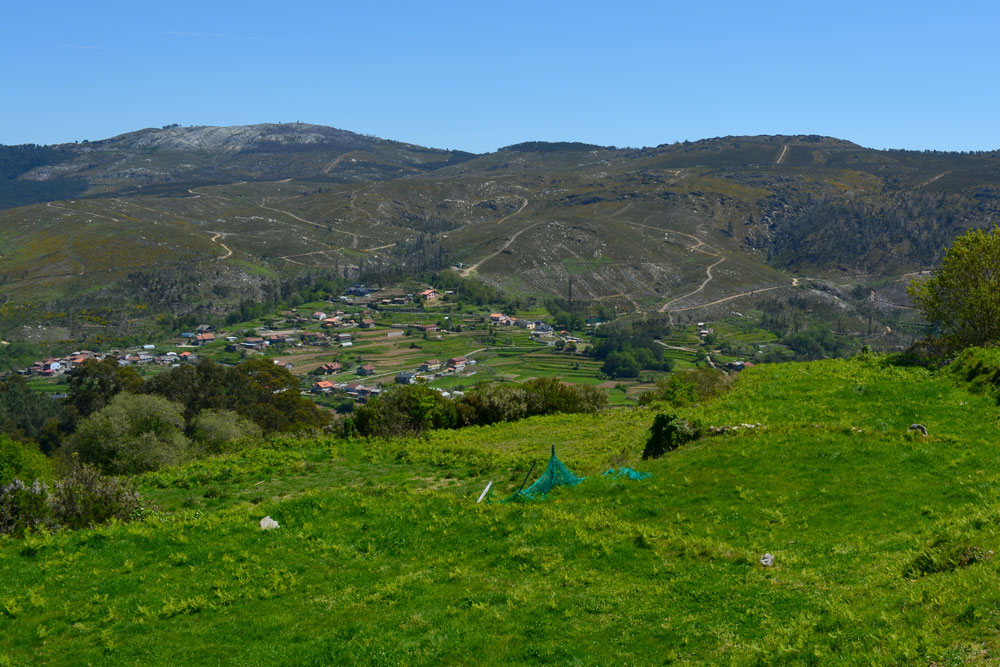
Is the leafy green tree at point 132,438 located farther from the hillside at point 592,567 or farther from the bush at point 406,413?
the hillside at point 592,567

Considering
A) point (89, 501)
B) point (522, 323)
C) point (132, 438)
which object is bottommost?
point (522, 323)

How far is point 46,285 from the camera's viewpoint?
16775 centimetres

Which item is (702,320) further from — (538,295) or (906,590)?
(906,590)

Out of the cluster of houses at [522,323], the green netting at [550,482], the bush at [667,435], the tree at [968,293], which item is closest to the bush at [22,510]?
the green netting at [550,482]

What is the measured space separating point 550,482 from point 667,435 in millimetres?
4921

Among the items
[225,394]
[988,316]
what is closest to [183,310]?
[225,394]

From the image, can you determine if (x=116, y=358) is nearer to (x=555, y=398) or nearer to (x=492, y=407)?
(x=492, y=407)

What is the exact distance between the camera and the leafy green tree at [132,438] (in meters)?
38.8

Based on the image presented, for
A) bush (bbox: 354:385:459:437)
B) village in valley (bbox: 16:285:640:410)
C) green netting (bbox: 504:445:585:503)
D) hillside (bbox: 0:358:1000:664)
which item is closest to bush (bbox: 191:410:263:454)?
bush (bbox: 354:385:459:437)

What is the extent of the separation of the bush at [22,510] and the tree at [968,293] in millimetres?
34087

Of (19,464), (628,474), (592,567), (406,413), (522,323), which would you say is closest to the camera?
(592,567)

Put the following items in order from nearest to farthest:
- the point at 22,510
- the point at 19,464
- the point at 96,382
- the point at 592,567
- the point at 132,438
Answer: the point at 592,567 < the point at 22,510 < the point at 19,464 < the point at 132,438 < the point at 96,382

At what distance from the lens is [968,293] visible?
33.4 m

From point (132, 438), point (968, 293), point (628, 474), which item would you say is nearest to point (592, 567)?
point (628, 474)
